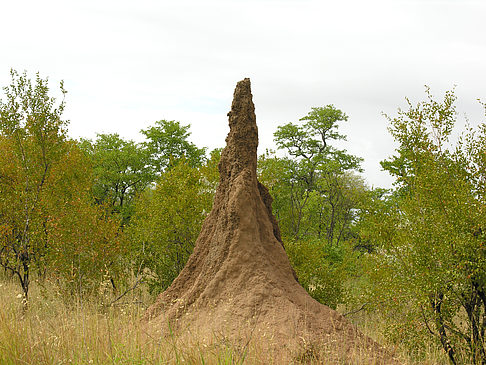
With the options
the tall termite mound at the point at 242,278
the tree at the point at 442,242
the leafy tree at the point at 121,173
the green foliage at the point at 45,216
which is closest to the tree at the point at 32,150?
the green foliage at the point at 45,216

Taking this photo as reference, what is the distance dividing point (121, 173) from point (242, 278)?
29747mm

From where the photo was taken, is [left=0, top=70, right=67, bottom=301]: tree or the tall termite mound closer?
the tall termite mound

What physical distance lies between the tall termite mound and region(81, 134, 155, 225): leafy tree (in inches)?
1029

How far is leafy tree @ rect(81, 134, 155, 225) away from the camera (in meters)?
36.2

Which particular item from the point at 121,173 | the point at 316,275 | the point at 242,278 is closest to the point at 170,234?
the point at 316,275

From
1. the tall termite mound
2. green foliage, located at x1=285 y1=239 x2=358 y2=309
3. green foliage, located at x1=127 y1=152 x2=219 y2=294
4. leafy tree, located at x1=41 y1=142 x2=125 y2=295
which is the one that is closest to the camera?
the tall termite mound

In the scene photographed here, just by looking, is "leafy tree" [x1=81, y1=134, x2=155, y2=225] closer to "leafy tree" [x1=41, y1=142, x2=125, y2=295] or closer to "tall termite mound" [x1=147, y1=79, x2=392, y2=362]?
"leafy tree" [x1=41, y1=142, x2=125, y2=295]

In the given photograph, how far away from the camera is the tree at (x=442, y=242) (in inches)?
336

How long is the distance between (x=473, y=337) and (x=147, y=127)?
3596cm

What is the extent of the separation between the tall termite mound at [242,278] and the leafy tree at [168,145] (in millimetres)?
27905

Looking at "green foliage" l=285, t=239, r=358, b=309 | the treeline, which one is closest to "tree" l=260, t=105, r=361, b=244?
the treeline

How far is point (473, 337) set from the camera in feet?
29.0

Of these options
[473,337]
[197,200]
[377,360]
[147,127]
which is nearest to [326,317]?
[377,360]

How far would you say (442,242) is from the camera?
28.8 feet
